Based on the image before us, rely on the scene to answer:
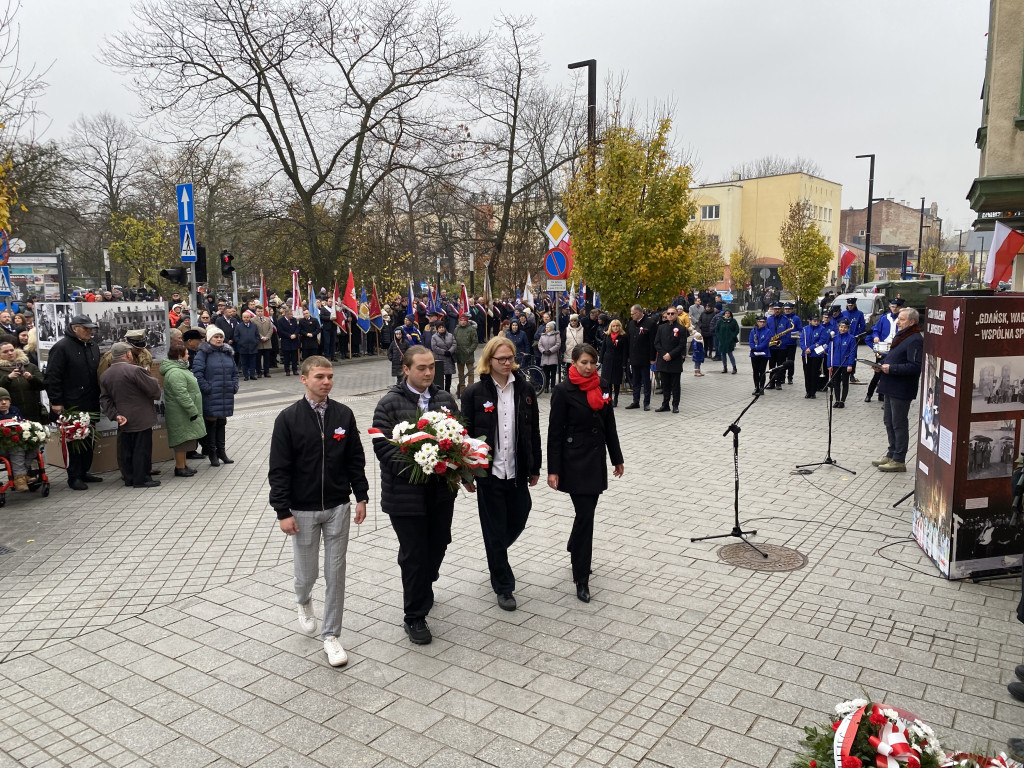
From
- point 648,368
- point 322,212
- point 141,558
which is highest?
point 322,212

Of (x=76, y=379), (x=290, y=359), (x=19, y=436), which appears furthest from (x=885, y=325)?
(x=290, y=359)

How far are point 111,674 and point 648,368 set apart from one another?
1151cm

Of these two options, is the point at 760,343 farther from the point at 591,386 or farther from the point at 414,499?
the point at 414,499

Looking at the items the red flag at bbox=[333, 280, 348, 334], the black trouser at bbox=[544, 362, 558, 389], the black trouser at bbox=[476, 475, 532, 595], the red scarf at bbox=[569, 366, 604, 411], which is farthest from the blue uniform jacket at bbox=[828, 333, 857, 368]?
the red flag at bbox=[333, 280, 348, 334]

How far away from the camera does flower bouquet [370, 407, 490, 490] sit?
472cm

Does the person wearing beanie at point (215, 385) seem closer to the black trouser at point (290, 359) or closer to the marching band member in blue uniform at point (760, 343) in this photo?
the black trouser at point (290, 359)

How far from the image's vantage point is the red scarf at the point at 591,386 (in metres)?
5.73

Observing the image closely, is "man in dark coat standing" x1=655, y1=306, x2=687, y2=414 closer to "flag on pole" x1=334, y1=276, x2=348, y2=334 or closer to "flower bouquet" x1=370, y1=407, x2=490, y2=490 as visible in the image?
"flower bouquet" x1=370, y1=407, x2=490, y2=490

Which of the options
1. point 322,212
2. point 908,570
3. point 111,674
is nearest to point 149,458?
point 111,674

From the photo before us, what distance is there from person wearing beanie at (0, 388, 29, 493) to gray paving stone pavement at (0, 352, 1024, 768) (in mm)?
547

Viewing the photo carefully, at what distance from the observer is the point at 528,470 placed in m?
5.62

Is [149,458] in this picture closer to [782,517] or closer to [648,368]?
[782,517]

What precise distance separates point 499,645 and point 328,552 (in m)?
1.31

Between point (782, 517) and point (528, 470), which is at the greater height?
point (528, 470)
